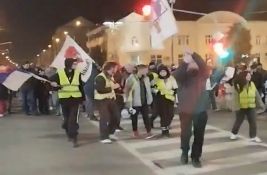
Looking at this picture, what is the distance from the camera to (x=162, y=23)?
1345 cm

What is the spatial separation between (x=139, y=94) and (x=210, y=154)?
308 cm

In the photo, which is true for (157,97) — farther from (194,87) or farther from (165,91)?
(194,87)

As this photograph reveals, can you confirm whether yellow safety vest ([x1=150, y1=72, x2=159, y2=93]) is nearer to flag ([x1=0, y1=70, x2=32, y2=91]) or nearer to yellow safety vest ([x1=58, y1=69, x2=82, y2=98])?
yellow safety vest ([x1=58, y1=69, x2=82, y2=98])

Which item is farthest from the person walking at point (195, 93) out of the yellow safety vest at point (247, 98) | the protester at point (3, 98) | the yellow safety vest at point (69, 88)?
the protester at point (3, 98)

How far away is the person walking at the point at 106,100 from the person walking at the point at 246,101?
2.59 meters

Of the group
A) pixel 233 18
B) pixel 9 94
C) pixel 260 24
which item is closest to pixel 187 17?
pixel 260 24

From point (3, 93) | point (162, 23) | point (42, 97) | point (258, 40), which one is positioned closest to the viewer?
point (162, 23)

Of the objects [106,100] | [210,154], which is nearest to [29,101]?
[106,100]

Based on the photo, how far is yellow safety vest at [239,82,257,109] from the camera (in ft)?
42.7

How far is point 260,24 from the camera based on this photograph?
72.7 metres

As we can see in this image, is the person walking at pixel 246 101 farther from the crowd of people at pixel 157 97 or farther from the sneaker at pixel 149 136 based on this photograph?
the sneaker at pixel 149 136

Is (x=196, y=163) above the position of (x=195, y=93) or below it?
below

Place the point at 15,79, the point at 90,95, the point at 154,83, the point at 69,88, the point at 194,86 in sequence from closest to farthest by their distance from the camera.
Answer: the point at 194,86 < the point at 69,88 < the point at 154,83 < the point at 90,95 < the point at 15,79

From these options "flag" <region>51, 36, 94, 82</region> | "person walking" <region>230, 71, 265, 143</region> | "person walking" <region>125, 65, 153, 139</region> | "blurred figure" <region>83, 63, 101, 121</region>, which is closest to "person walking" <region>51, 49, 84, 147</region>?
"person walking" <region>125, 65, 153, 139</region>
